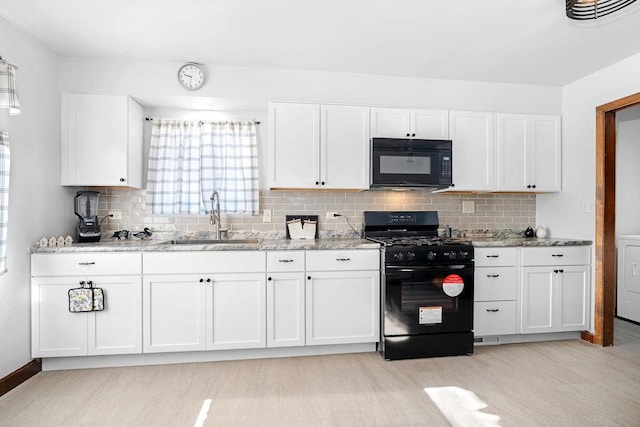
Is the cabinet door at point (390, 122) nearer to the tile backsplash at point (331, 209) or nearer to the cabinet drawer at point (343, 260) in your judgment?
the tile backsplash at point (331, 209)

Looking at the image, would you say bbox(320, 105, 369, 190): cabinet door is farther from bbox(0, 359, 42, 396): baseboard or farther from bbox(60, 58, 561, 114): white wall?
bbox(0, 359, 42, 396): baseboard

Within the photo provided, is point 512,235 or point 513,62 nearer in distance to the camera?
point 513,62

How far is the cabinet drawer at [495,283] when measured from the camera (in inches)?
125

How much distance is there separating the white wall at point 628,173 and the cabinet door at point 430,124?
2615 millimetres

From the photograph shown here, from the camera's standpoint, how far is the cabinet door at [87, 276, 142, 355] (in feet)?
8.88

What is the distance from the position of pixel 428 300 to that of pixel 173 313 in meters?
1.99

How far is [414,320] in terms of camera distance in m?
2.94

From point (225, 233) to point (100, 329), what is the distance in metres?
1.24

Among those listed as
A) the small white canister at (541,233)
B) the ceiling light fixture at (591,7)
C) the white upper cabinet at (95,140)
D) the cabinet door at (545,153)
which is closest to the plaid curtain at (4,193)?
the white upper cabinet at (95,140)

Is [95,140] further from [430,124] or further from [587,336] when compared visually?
[587,336]

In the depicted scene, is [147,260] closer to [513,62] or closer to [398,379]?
[398,379]

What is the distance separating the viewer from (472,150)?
3.49 metres

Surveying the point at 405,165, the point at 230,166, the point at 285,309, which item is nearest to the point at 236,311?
the point at 285,309

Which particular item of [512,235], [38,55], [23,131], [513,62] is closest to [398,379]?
[512,235]
